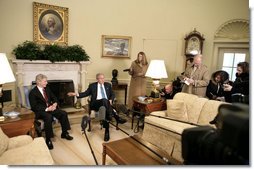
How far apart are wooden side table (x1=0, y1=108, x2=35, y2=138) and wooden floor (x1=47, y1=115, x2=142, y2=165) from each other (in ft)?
1.58

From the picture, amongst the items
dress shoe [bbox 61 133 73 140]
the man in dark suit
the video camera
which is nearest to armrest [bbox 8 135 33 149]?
the man in dark suit

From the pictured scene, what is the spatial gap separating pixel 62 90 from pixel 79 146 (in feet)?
5.98

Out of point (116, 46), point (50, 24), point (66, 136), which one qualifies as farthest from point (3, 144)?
point (116, 46)

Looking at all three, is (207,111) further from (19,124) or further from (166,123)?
(19,124)

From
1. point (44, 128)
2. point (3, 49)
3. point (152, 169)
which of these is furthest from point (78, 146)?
point (3, 49)

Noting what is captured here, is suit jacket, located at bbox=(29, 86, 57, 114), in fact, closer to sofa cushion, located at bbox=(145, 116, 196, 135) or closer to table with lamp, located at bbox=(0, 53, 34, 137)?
table with lamp, located at bbox=(0, 53, 34, 137)

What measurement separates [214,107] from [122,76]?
283cm

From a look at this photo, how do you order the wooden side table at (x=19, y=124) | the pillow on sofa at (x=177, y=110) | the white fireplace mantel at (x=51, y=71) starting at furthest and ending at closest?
1. the white fireplace mantel at (x=51, y=71)
2. the pillow on sofa at (x=177, y=110)
3. the wooden side table at (x=19, y=124)

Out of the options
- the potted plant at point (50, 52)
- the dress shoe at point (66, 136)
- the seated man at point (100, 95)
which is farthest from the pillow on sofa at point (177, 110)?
the potted plant at point (50, 52)

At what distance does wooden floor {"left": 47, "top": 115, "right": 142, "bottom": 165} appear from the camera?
7.58 feet

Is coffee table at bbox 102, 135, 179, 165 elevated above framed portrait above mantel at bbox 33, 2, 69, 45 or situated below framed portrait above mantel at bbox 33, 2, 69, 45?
below

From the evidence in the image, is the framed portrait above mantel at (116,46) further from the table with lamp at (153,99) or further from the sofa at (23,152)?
the sofa at (23,152)

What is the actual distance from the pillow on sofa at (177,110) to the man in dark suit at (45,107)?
151cm

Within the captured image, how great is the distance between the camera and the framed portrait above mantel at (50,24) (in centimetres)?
400
